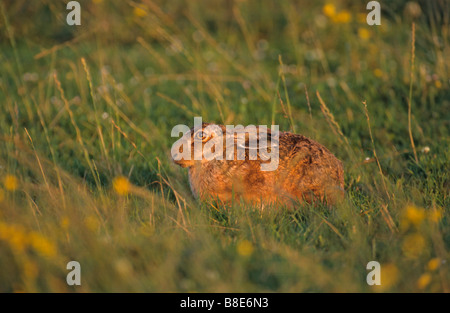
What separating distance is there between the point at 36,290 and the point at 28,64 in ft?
19.2

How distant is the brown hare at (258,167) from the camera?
365cm

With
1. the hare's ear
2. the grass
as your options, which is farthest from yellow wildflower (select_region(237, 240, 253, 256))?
the hare's ear

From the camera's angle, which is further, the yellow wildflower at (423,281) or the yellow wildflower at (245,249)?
the yellow wildflower at (245,249)

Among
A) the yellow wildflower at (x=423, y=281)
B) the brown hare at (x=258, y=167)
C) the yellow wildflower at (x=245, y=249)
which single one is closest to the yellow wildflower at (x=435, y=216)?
the yellow wildflower at (x=423, y=281)

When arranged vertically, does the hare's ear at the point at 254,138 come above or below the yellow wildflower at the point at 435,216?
above

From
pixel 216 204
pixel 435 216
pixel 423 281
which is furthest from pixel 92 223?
pixel 435 216

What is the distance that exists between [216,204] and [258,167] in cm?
41

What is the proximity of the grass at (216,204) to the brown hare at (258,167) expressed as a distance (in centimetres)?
12

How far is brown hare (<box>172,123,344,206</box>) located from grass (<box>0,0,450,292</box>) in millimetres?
119

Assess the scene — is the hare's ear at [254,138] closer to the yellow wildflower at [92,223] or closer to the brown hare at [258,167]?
the brown hare at [258,167]

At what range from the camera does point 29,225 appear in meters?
3.13

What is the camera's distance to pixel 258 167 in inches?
144

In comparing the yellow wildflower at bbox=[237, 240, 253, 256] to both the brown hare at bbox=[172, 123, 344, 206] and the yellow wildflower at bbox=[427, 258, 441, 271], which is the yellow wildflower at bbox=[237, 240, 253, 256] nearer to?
the brown hare at bbox=[172, 123, 344, 206]

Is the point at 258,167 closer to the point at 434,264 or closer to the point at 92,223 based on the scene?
the point at 92,223
